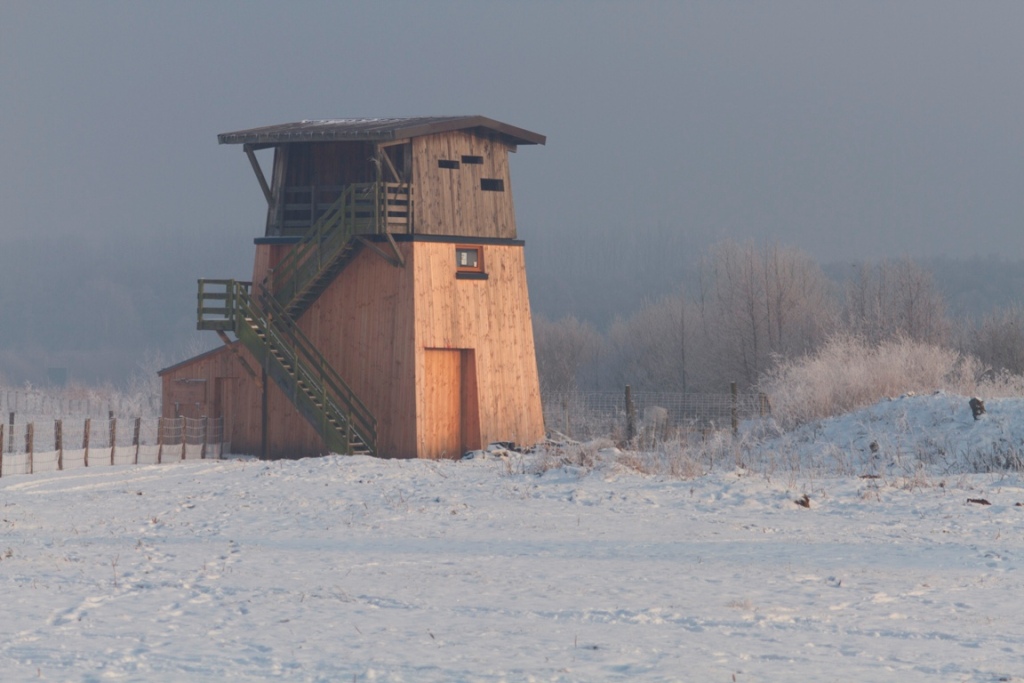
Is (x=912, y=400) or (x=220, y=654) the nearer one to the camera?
(x=220, y=654)

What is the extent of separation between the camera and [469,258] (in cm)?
3409

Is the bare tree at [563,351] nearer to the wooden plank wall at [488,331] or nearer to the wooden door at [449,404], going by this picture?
the wooden plank wall at [488,331]

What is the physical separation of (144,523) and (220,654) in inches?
336

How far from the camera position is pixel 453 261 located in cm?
3344

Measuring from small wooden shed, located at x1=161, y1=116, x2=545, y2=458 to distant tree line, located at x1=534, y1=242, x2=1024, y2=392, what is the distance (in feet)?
89.1

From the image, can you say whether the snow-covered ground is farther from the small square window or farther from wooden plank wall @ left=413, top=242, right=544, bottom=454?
the small square window

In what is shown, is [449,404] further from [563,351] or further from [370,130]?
[563,351]

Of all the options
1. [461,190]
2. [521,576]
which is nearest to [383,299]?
[461,190]

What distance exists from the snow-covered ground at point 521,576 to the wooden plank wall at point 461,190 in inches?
441

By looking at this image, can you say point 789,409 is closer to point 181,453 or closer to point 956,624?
point 181,453

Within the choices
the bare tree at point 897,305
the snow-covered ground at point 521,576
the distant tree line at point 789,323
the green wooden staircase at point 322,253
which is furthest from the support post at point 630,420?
the bare tree at point 897,305

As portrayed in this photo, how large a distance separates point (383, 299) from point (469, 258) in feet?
8.97

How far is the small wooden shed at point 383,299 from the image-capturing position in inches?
1282

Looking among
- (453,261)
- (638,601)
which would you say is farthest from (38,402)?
(638,601)
